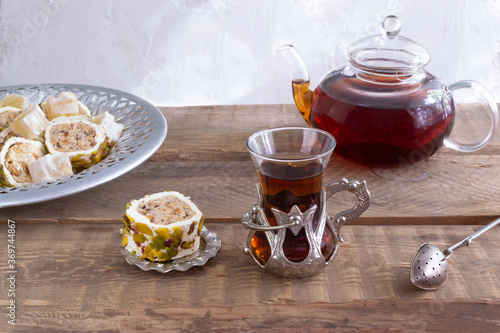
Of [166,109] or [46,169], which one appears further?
[166,109]

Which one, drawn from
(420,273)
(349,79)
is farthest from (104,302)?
(349,79)

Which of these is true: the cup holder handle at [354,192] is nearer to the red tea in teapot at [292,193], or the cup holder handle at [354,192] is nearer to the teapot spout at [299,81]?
the red tea in teapot at [292,193]

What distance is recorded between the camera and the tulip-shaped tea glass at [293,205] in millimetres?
658

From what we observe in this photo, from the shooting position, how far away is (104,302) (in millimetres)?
664

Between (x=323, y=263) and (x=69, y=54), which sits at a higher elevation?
(x=323, y=263)

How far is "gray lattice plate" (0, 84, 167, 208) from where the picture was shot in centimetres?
79

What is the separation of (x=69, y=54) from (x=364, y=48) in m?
1.67

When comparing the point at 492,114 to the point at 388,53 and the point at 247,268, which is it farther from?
the point at 247,268

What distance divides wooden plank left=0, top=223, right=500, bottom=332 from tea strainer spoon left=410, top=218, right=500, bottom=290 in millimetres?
12

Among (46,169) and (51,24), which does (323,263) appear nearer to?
(46,169)

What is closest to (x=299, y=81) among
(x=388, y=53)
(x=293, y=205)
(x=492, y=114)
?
(x=388, y=53)

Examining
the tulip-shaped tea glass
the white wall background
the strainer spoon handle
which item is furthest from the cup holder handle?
the white wall background

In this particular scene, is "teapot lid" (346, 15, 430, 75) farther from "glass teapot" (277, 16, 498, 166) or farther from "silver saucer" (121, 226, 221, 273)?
"silver saucer" (121, 226, 221, 273)

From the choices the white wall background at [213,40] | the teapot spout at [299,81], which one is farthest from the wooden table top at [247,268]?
the white wall background at [213,40]
